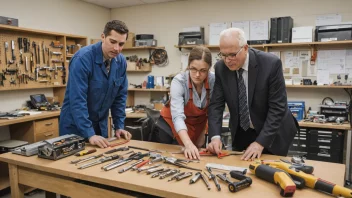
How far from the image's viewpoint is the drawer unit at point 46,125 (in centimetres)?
331

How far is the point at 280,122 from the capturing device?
163 cm

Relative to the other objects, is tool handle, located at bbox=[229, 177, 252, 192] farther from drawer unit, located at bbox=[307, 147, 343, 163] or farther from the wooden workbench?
drawer unit, located at bbox=[307, 147, 343, 163]

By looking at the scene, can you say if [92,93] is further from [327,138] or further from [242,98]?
[327,138]

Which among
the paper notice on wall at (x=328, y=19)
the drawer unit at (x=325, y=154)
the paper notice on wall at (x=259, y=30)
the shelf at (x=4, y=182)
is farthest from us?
the paper notice on wall at (x=259, y=30)

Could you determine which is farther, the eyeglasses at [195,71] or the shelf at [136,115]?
the shelf at [136,115]

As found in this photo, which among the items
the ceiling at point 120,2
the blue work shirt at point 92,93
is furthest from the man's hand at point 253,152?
the ceiling at point 120,2

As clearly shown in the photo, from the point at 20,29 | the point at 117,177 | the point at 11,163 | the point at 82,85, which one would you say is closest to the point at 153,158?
the point at 117,177

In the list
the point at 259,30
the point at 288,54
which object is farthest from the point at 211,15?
the point at 288,54

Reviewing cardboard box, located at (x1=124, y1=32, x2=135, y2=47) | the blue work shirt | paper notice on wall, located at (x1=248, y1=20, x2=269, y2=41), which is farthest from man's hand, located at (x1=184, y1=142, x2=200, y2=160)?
cardboard box, located at (x1=124, y1=32, x2=135, y2=47)

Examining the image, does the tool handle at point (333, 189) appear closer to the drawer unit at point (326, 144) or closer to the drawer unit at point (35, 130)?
the drawer unit at point (326, 144)

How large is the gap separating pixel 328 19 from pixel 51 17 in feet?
12.8

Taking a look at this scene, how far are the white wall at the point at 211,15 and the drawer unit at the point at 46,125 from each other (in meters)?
1.84

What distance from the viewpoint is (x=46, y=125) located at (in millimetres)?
3430

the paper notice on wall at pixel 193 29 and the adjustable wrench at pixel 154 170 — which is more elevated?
the paper notice on wall at pixel 193 29
